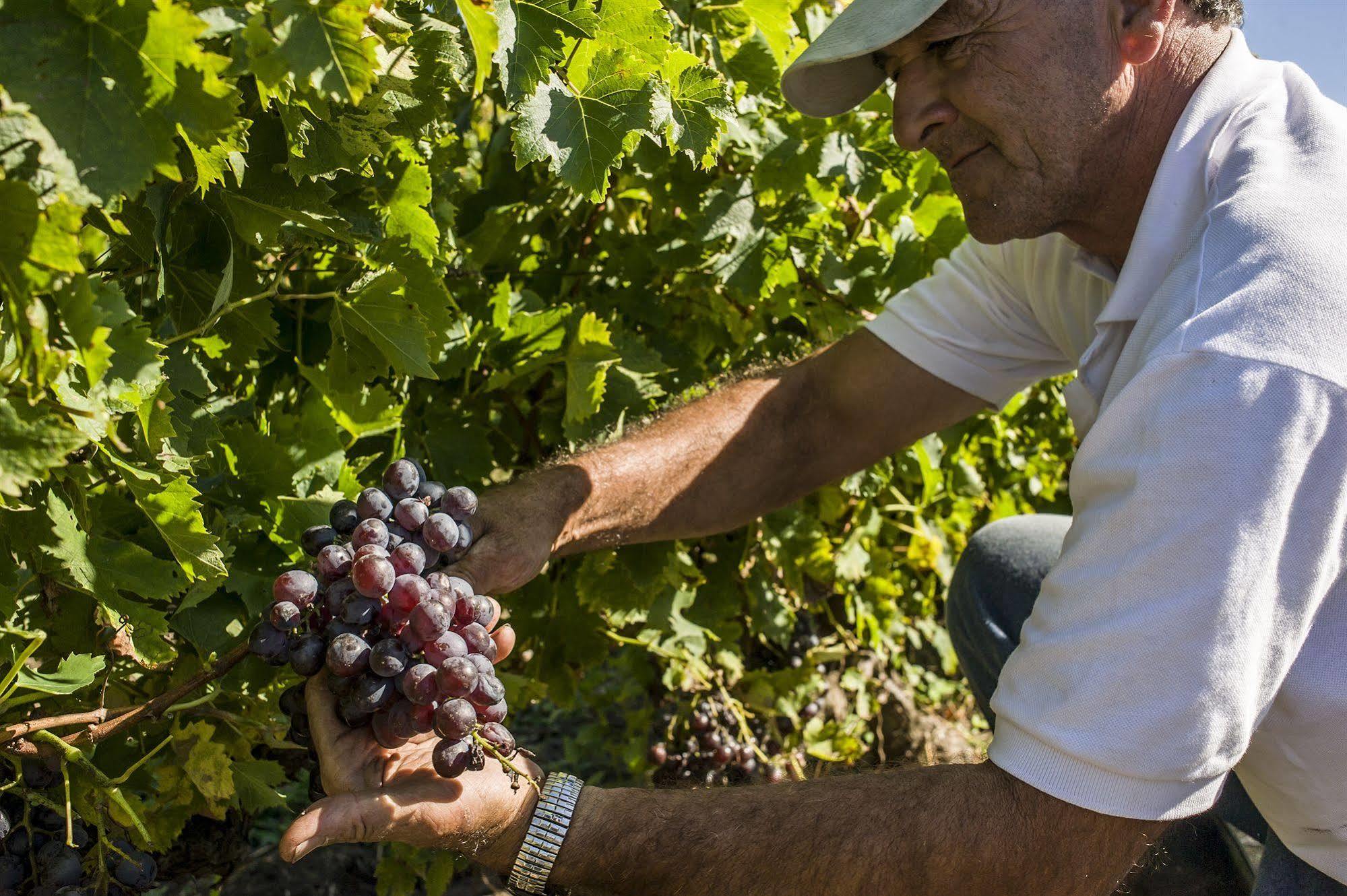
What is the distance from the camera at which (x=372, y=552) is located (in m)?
1.39

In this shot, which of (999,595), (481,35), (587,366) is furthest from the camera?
(999,595)

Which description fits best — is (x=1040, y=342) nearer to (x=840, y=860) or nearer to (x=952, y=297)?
(x=952, y=297)

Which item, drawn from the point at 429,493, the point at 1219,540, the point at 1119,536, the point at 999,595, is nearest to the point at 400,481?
the point at 429,493

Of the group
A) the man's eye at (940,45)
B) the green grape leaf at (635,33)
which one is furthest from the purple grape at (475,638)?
the man's eye at (940,45)

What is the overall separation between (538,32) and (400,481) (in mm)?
617

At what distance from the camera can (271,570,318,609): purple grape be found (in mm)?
1385

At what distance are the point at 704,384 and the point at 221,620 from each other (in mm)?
1291

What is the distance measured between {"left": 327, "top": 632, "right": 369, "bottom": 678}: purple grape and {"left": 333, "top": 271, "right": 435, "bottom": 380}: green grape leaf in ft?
1.50

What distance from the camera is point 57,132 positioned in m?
1.02

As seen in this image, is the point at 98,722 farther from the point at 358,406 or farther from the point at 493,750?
the point at 358,406

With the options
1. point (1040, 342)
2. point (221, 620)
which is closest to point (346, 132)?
point (221, 620)

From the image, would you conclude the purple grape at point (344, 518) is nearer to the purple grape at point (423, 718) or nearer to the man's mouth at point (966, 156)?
the purple grape at point (423, 718)

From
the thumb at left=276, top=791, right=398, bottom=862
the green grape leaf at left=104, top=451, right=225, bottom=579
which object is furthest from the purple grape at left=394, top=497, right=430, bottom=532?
the thumb at left=276, top=791, right=398, bottom=862

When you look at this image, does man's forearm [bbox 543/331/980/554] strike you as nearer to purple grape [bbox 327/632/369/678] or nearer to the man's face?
the man's face
